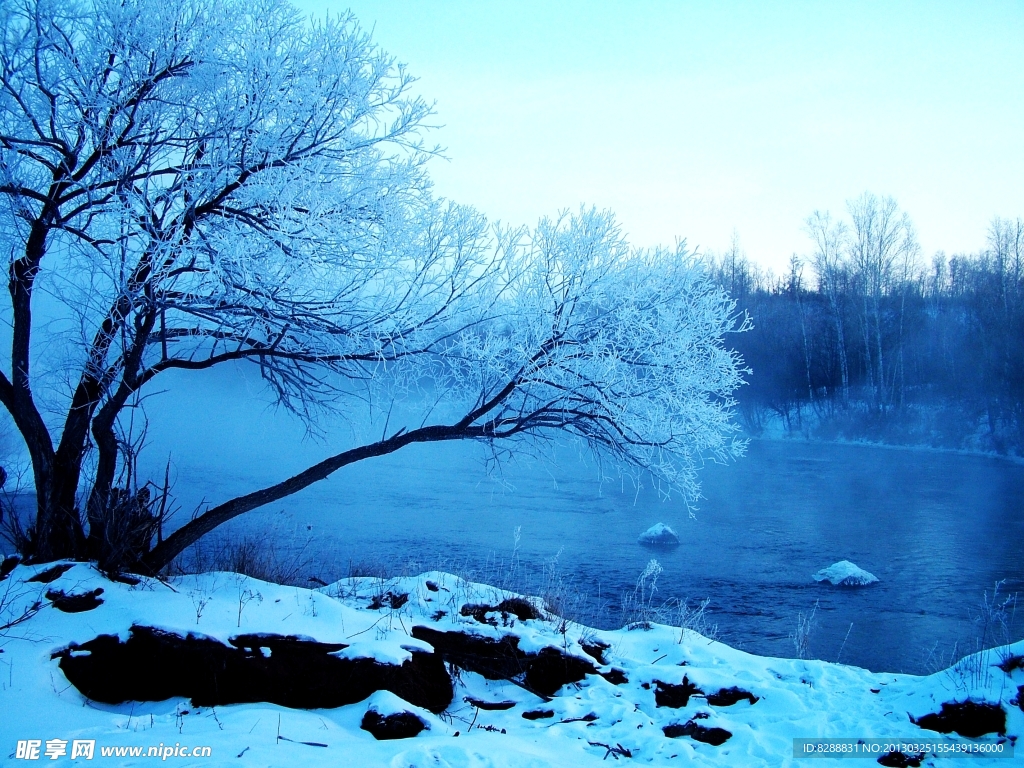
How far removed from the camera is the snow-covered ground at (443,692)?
11.5ft

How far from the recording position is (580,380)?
252 inches

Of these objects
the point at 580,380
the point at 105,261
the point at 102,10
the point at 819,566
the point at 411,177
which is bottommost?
the point at 819,566

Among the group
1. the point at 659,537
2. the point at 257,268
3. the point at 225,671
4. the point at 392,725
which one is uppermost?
the point at 257,268

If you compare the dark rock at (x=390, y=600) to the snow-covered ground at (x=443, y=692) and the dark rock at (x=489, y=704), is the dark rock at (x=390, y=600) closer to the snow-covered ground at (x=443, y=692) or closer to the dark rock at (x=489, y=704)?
the snow-covered ground at (x=443, y=692)

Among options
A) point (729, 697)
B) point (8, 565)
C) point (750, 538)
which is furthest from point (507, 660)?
point (750, 538)

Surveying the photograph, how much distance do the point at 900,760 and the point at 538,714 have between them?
2140mm

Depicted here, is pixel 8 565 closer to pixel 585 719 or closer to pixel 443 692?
pixel 443 692

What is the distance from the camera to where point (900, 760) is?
3992mm

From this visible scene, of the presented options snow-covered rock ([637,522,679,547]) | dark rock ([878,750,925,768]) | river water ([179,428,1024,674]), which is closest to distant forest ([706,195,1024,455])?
river water ([179,428,1024,674])

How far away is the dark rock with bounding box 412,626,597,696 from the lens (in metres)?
4.93

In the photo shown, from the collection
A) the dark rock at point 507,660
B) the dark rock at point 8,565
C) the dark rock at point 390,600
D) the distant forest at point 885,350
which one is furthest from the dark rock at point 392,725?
the distant forest at point 885,350

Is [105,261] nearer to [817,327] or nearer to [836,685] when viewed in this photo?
[836,685]

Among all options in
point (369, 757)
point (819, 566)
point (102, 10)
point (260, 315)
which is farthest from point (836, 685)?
point (819, 566)

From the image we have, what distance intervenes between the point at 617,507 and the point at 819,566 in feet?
21.3
